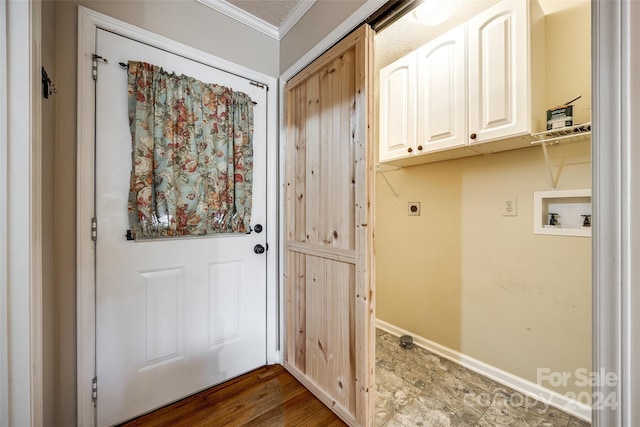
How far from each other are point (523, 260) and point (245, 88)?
221 cm

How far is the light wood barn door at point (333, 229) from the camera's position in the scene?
52.8 inches

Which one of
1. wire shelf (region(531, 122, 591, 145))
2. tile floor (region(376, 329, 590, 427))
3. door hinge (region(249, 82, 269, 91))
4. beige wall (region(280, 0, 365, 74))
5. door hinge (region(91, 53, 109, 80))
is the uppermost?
beige wall (region(280, 0, 365, 74))

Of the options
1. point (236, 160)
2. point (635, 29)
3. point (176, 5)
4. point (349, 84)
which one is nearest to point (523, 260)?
point (635, 29)

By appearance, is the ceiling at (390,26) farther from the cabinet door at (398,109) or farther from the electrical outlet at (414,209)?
the electrical outlet at (414,209)

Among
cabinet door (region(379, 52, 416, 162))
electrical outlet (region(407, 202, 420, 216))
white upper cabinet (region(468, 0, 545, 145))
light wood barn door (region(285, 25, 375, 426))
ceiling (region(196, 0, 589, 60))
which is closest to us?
light wood barn door (region(285, 25, 375, 426))

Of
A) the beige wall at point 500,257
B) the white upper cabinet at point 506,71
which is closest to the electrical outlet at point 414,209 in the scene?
the beige wall at point 500,257

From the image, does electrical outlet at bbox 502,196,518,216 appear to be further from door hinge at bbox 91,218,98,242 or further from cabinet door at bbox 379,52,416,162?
door hinge at bbox 91,218,98,242

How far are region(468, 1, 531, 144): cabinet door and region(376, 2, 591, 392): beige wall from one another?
29cm

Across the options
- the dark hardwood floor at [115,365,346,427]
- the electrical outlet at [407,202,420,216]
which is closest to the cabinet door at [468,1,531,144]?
the electrical outlet at [407,202,420,216]

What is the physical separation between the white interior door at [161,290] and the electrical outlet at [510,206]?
66.8 inches

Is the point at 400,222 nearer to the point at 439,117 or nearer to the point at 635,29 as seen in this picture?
the point at 439,117

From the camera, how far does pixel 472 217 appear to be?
1.97 metres

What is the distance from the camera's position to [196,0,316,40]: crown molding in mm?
1681

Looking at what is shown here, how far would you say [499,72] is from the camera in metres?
1.54
